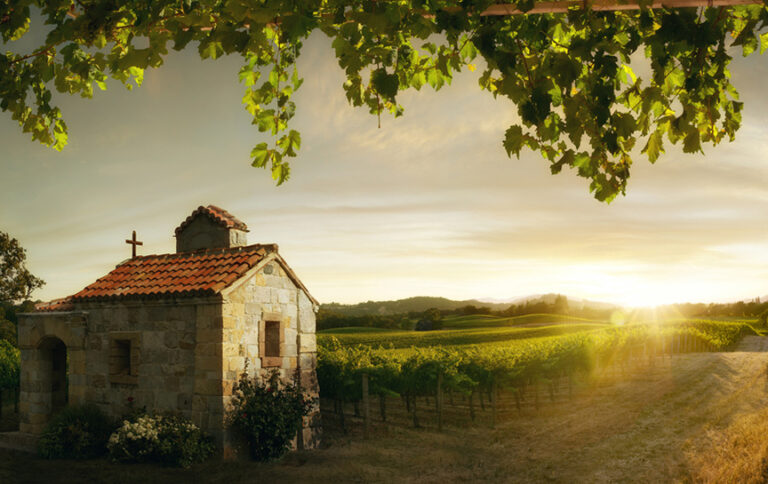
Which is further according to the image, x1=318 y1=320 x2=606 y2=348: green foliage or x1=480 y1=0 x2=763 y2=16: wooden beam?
x1=318 y1=320 x2=606 y2=348: green foliage

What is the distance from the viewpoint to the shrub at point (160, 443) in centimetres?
1087

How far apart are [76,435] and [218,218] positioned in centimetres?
591

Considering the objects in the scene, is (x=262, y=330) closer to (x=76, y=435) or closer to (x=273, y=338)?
(x=273, y=338)

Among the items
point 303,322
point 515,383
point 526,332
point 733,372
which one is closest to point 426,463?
point 303,322

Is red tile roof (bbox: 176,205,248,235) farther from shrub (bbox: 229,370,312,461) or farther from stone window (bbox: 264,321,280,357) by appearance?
shrub (bbox: 229,370,312,461)

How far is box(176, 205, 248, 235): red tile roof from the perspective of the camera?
14711 mm

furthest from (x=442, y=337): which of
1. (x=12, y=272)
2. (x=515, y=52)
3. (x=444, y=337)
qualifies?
(x=515, y=52)

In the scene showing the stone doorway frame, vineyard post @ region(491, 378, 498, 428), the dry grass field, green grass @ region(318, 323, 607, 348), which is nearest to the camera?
the dry grass field

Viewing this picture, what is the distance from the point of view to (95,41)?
408 centimetres

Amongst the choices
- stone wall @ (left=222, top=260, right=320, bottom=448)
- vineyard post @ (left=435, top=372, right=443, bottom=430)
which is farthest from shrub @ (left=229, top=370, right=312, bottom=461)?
vineyard post @ (left=435, top=372, right=443, bottom=430)

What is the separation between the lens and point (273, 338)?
13.6 metres

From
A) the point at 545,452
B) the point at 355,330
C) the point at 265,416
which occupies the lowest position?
the point at 545,452

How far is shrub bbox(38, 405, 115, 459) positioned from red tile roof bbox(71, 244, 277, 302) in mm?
2677

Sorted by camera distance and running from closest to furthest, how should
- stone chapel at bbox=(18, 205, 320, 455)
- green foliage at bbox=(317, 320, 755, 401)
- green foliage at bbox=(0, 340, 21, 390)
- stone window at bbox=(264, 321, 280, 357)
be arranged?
stone chapel at bbox=(18, 205, 320, 455), stone window at bbox=(264, 321, 280, 357), green foliage at bbox=(317, 320, 755, 401), green foliage at bbox=(0, 340, 21, 390)
